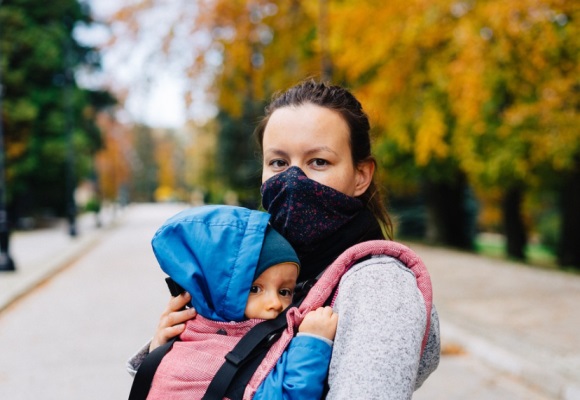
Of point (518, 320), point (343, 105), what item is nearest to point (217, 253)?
point (343, 105)

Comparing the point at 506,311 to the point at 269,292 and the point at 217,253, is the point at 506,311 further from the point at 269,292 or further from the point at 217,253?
the point at 217,253

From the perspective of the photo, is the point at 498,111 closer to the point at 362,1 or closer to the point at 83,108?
the point at 362,1

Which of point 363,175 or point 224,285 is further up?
point 363,175

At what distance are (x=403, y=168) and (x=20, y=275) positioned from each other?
12.9 m

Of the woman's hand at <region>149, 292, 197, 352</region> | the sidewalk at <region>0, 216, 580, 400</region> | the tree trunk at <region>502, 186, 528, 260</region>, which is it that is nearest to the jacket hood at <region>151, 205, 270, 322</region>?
the woman's hand at <region>149, 292, 197, 352</region>

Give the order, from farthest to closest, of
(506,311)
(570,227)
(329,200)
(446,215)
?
(446,215) → (570,227) → (506,311) → (329,200)

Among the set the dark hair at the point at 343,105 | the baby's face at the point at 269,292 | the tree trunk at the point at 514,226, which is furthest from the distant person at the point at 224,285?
the tree trunk at the point at 514,226

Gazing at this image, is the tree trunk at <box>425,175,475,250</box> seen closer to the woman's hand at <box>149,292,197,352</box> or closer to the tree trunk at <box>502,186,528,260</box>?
the tree trunk at <box>502,186,528,260</box>

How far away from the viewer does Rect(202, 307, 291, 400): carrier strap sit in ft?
4.60

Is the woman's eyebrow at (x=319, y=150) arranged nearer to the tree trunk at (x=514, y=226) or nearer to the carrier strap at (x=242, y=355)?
the carrier strap at (x=242, y=355)

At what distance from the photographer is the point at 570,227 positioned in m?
18.2

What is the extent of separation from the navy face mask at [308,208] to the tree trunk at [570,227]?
58.6ft

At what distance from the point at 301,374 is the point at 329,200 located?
0.47 metres

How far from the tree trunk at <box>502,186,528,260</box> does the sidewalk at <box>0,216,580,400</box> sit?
5747 mm
